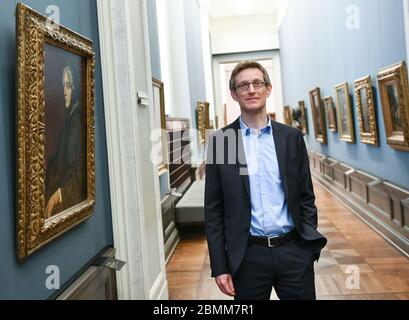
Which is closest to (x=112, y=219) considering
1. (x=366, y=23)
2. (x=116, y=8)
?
(x=116, y=8)

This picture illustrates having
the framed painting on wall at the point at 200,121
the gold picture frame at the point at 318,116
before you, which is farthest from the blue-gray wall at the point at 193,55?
the gold picture frame at the point at 318,116

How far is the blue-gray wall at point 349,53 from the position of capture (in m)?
5.60

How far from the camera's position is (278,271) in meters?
2.40

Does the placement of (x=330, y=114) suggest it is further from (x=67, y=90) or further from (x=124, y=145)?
(x=67, y=90)

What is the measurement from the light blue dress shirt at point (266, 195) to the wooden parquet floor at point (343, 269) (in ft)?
8.16

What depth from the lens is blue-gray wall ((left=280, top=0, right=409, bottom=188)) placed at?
5.60 m

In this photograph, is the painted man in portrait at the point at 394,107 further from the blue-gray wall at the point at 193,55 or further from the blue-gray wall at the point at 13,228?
the blue-gray wall at the point at 193,55

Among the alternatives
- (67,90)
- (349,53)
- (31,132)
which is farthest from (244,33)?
(31,132)

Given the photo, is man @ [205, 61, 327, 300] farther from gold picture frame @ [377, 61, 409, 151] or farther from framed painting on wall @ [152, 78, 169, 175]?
framed painting on wall @ [152, 78, 169, 175]

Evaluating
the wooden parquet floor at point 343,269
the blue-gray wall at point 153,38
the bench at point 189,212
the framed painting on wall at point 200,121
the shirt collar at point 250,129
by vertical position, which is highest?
the blue-gray wall at point 153,38

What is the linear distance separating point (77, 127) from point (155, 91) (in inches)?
148
